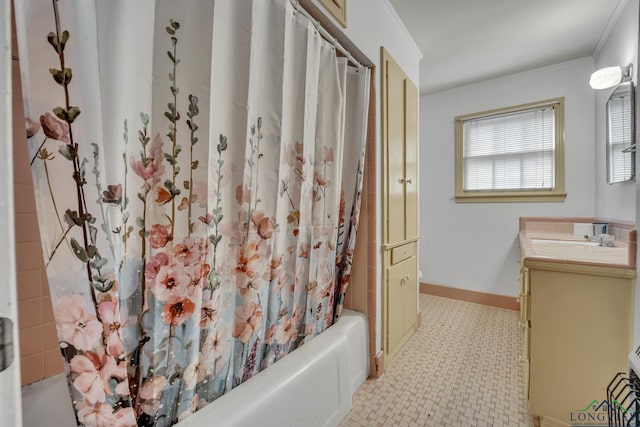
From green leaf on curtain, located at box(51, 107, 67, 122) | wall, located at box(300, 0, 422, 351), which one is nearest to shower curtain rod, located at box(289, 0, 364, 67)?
wall, located at box(300, 0, 422, 351)

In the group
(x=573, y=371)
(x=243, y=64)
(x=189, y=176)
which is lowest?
(x=573, y=371)

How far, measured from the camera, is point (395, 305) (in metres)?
1.92

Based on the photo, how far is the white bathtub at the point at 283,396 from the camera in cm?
90

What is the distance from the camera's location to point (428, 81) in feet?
9.61

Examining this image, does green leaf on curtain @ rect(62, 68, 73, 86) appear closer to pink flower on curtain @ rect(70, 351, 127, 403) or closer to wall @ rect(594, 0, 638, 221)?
pink flower on curtain @ rect(70, 351, 127, 403)

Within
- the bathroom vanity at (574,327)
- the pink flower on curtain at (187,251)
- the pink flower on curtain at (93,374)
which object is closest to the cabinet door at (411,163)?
the bathroom vanity at (574,327)

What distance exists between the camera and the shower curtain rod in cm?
116

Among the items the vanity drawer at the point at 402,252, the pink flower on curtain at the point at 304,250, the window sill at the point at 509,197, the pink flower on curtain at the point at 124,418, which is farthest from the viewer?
the window sill at the point at 509,197

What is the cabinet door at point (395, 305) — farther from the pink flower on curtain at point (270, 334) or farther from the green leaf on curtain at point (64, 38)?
the green leaf on curtain at point (64, 38)

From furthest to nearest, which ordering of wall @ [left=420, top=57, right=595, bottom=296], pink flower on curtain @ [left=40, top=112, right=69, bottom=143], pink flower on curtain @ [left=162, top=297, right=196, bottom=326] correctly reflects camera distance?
1. wall @ [left=420, top=57, right=595, bottom=296]
2. pink flower on curtain @ [left=162, top=297, right=196, bottom=326]
3. pink flower on curtain @ [left=40, top=112, right=69, bottom=143]

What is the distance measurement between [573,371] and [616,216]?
53.4 inches

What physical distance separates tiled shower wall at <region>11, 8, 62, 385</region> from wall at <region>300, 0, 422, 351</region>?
1.31m

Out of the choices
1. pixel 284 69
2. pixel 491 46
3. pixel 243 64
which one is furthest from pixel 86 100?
pixel 491 46

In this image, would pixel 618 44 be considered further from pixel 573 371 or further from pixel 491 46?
Answer: pixel 573 371
